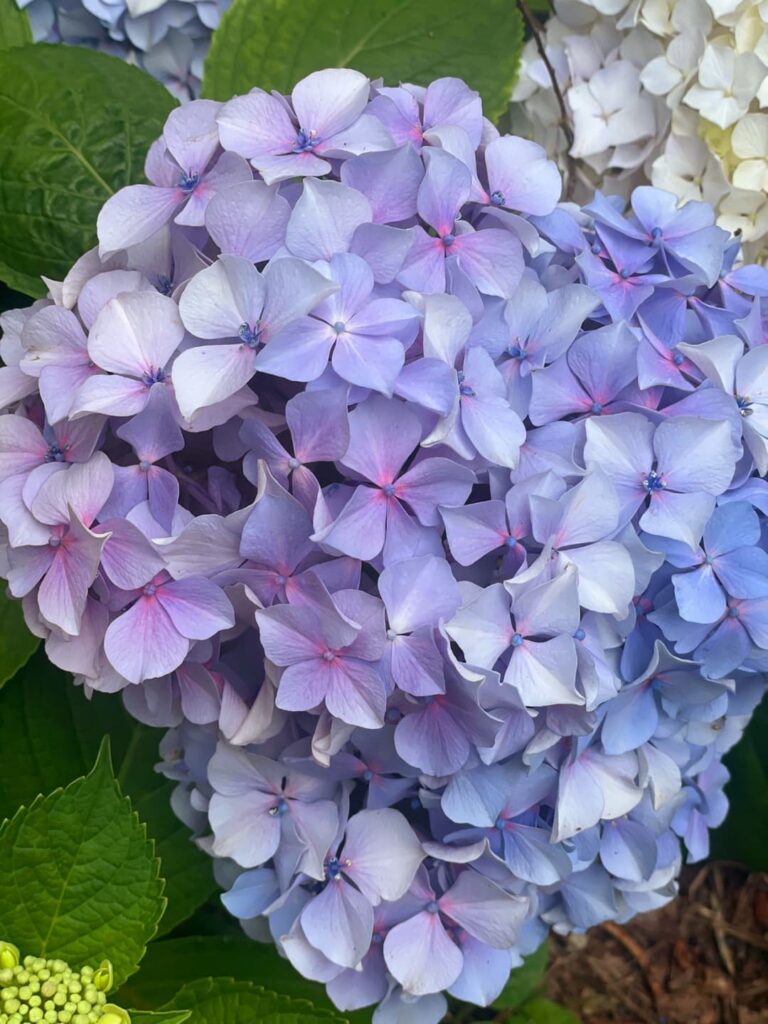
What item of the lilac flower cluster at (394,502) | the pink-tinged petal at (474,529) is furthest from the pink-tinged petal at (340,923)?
the pink-tinged petal at (474,529)

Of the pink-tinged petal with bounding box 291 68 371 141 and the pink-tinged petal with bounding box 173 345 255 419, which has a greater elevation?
the pink-tinged petal with bounding box 291 68 371 141

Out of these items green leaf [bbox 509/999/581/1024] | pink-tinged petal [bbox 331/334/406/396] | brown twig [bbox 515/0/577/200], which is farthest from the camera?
green leaf [bbox 509/999/581/1024]

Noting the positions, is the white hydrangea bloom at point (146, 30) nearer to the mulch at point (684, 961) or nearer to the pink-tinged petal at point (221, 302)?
the pink-tinged petal at point (221, 302)

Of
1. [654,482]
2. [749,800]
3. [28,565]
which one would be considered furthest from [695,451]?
[749,800]

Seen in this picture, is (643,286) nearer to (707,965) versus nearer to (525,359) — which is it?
(525,359)

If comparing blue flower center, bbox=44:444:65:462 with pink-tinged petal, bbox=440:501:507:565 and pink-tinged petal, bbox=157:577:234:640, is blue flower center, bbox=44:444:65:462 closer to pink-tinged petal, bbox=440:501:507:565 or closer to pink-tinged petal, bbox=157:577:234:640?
pink-tinged petal, bbox=157:577:234:640

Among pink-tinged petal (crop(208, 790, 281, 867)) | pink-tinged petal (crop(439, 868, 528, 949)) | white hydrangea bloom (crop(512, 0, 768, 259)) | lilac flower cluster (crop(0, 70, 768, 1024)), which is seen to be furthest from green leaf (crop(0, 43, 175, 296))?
pink-tinged petal (crop(439, 868, 528, 949))

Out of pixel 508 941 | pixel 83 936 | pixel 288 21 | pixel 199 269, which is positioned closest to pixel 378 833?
pixel 508 941
